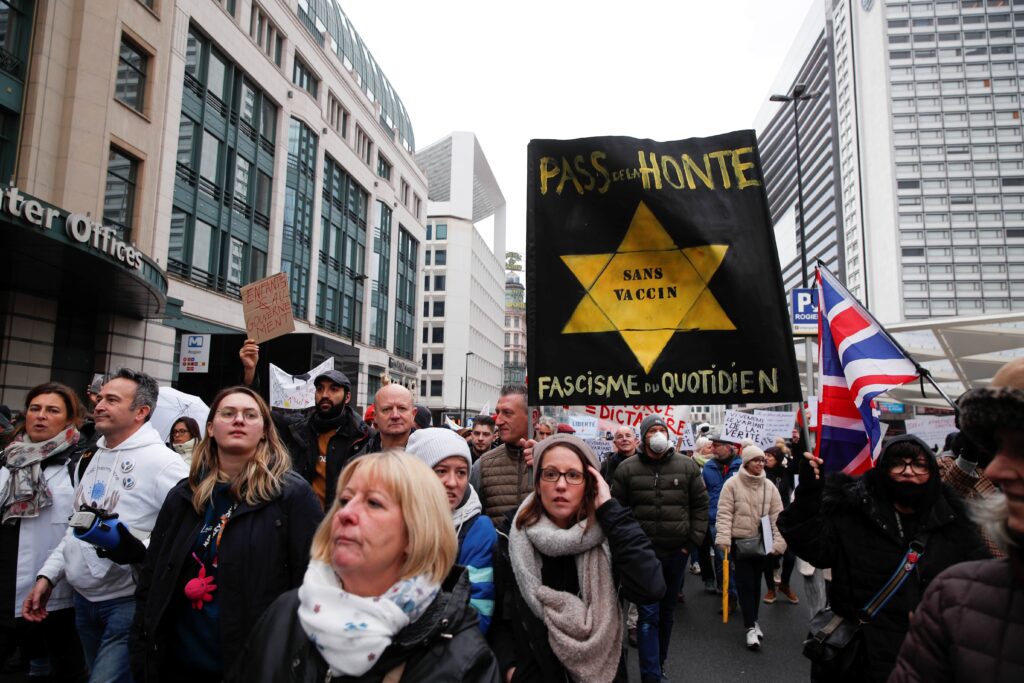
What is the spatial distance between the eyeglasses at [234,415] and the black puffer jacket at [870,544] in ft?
8.87

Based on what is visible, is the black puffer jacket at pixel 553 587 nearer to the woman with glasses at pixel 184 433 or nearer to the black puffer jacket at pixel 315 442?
the black puffer jacket at pixel 315 442

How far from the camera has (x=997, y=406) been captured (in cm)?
145

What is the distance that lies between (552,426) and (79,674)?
4.25 metres

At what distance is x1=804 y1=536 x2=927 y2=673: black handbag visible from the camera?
3.08 metres

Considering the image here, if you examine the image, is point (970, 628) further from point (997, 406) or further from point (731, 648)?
point (731, 648)

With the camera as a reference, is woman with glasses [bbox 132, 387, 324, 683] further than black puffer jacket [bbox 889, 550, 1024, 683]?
Yes

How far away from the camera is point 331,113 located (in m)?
37.4

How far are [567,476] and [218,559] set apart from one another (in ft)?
5.01

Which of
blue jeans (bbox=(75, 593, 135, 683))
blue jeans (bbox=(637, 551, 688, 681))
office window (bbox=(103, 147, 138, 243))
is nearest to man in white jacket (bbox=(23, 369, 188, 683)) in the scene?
blue jeans (bbox=(75, 593, 135, 683))

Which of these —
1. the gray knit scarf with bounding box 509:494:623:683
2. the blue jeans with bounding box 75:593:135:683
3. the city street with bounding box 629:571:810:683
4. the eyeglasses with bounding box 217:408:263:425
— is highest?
the eyeglasses with bounding box 217:408:263:425

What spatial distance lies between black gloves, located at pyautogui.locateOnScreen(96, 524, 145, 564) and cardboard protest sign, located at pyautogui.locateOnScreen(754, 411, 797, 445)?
7.79 metres

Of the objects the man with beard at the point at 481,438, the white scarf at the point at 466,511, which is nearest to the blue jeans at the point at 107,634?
the white scarf at the point at 466,511

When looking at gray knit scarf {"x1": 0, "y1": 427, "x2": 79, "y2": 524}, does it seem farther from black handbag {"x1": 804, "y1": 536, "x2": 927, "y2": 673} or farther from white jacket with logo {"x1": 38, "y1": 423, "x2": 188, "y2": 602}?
black handbag {"x1": 804, "y1": 536, "x2": 927, "y2": 673}

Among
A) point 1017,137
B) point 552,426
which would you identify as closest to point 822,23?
→ point 1017,137
